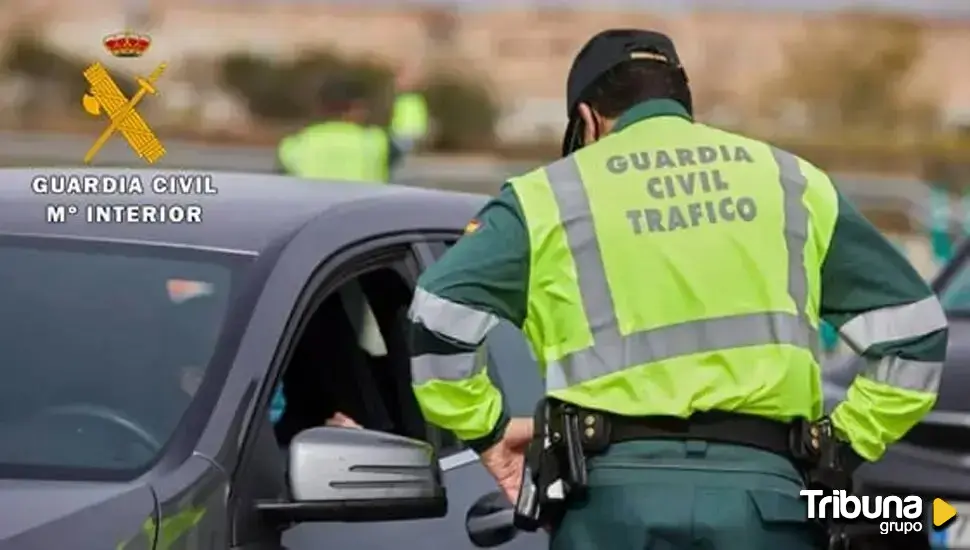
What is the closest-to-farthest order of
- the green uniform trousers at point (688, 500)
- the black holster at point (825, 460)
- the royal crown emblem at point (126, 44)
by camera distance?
the green uniform trousers at point (688, 500) → the black holster at point (825, 460) → the royal crown emblem at point (126, 44)

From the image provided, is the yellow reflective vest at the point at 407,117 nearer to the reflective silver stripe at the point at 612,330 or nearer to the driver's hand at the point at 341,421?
the driver's hand at the point at 341,421

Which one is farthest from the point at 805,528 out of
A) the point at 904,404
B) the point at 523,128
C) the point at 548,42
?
the point at 548,42

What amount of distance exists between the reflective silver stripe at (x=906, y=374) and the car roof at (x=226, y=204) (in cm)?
113

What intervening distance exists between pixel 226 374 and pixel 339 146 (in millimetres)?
9580

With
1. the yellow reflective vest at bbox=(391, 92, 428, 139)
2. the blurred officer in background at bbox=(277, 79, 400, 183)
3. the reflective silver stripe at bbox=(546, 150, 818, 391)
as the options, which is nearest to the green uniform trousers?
the reflective silver stripe at bbox=(546, 150, 818, 391)

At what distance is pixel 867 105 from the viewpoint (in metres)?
42.1

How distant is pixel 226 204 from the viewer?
15.2 ft

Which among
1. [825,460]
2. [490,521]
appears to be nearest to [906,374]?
[825,460]

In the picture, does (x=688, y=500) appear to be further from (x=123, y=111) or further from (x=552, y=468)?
(x=123, y=111)

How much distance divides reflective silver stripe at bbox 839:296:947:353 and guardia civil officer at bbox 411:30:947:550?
0.06m

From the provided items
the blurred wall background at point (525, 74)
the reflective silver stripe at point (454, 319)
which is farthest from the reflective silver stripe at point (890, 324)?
the blurred wall background at point (525, 74)

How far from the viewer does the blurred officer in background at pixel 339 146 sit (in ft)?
44.0

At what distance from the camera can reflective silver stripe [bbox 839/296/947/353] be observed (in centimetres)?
395

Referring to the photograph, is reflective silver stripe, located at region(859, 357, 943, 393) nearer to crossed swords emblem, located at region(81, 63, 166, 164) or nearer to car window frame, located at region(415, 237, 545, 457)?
car window frame, located at region(415, 237, 545, 457)
